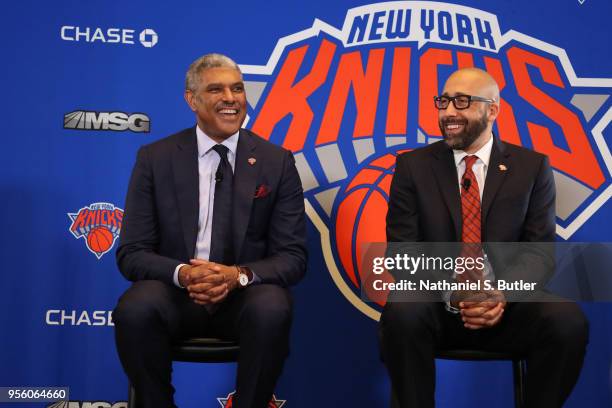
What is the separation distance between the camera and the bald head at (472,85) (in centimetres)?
288

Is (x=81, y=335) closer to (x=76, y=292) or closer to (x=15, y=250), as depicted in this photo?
(x=76, y=292)

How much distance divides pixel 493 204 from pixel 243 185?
3.11 ft

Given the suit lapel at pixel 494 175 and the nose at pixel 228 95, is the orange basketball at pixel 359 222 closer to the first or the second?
the suit lapel at pixel 494 175

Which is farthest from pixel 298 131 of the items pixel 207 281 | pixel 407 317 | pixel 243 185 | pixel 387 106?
pixel 407 317

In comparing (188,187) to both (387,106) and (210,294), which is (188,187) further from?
(387,106)

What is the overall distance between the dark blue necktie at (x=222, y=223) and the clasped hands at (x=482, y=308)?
88 centimetres

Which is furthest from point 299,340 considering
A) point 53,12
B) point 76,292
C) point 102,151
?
point 53,12

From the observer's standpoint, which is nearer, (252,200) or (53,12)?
(252,200)

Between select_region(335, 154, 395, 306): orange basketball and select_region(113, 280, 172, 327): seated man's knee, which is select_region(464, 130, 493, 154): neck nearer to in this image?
select_region(335, 154, 395, 306): orange basketball

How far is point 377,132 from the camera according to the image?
11.0 feet

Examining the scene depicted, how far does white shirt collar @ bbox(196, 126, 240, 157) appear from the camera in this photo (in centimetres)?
285

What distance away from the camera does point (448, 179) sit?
2.79 metres

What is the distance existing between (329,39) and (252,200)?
1.03 metres

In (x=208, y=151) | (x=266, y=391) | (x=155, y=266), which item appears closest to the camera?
(x=266, y=391)
